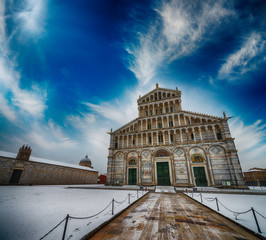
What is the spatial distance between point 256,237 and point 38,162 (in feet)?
109

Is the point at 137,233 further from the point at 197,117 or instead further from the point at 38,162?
the point at 38,162

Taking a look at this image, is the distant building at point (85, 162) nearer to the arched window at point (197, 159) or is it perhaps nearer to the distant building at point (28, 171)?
the distant building at point (28, 171)

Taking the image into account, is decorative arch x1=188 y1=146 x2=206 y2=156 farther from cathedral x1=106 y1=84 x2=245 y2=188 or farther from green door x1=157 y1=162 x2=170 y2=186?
green door x1=157 y1=162 x2=170 y2=186

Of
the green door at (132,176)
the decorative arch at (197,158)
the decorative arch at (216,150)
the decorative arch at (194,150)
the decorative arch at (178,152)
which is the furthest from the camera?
the green door at (132,176)

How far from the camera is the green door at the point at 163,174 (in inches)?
Result: 889

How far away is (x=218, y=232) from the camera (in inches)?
192

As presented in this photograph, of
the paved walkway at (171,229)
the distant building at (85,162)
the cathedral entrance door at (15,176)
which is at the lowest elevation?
the paved walkway at (171,229)

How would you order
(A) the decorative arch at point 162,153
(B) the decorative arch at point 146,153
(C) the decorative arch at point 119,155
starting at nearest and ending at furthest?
(A) the decorative arch at point 162,153 → (B) the decorative arch at point 146,153 → (C) the decorative arch at point 119,155

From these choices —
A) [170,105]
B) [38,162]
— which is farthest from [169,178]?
[38,162]

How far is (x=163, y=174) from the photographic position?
23.1 metres

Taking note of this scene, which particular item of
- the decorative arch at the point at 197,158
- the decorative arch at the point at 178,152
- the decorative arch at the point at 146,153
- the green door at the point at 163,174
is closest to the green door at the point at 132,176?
the decorative arch at the point at 146,153

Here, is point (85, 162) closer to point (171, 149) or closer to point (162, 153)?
point (162, 153)

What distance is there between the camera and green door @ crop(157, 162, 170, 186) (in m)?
22.6

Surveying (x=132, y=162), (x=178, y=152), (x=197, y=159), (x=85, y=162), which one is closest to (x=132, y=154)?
(x=132, y=162)
